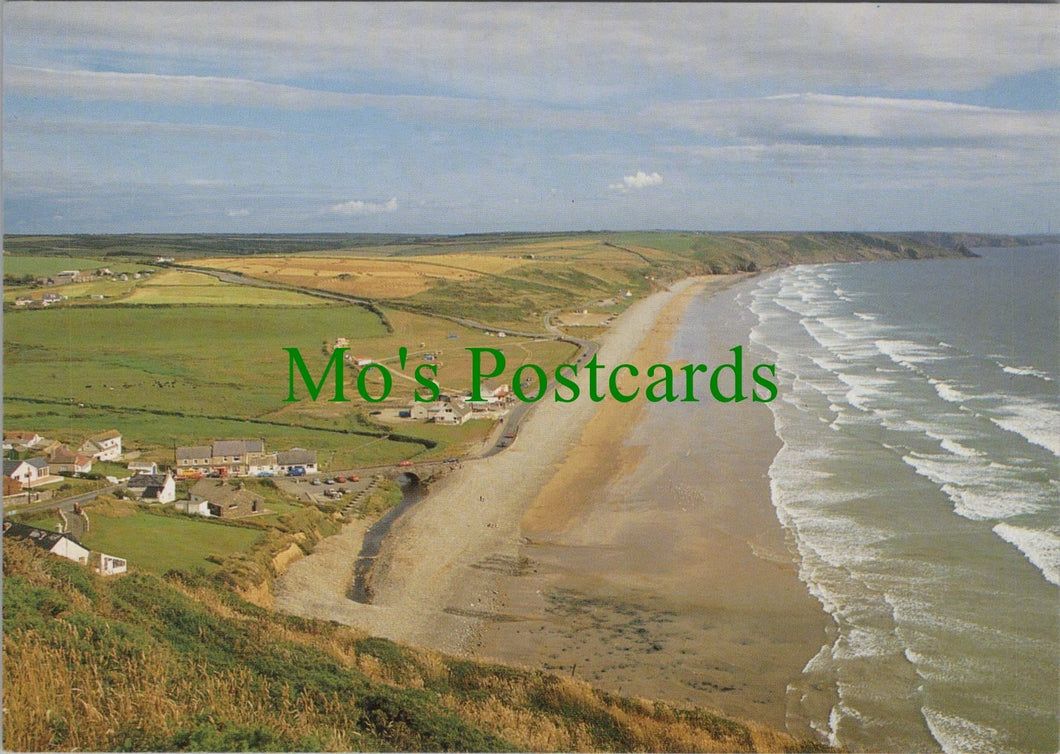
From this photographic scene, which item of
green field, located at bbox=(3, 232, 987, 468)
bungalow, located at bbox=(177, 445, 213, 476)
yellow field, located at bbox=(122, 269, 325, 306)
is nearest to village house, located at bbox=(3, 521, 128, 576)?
green field, located at bbox=(3, 232, 987, 468)

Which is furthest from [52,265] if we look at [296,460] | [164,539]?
[164,539]

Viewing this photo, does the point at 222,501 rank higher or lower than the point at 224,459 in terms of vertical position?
lower

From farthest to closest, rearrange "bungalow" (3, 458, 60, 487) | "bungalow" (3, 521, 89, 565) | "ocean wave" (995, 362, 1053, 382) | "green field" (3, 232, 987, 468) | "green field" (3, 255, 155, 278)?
"ocean wave" (995, 362, 1053, 382) < "green field" (3, 232, 987, 468) < "green field" (3, 255, 155, 278) < "bungalow" (3, 458, 60, 487) < "bungalow" (3, 521, 89, 565)

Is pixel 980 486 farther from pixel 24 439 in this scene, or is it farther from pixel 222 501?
pixel 24 439

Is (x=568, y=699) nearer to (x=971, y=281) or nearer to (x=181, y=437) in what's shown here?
(x=181, y=437)

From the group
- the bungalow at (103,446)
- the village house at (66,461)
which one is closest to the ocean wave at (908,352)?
the bungalow at (103,446)

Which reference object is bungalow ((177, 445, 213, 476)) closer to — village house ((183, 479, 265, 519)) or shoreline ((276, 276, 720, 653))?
village house ((183, 479, 265, 519))

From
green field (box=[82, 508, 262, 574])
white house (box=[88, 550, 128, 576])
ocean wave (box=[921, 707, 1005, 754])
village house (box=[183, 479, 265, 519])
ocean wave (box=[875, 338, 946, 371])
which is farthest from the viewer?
ocean wave (box=[875, 338, 946, 371])
